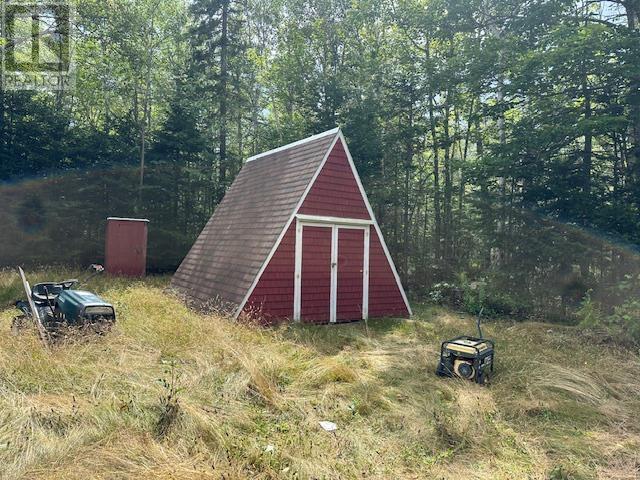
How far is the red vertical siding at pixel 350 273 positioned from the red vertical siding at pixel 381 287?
11.1 inches

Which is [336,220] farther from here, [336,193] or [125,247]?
[125,247]

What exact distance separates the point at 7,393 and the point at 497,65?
13.7 m

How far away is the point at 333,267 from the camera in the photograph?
8469 mm

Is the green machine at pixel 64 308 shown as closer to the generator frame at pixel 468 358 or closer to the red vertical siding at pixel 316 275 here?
the red vertical siding at pixel 316 275

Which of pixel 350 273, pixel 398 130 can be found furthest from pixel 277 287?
pixel 398 130

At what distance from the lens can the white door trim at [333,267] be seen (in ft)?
26.2

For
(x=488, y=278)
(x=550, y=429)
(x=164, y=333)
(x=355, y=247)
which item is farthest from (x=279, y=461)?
(x=488, y=278)

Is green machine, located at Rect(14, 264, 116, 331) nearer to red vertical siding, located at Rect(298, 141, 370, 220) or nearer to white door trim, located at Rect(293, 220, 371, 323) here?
white door trim, located at Rect(293, 220, 371, 323)

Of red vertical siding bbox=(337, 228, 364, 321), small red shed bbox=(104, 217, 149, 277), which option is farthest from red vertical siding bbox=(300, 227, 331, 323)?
small red shed bbox=(104, 217, 149, 277)

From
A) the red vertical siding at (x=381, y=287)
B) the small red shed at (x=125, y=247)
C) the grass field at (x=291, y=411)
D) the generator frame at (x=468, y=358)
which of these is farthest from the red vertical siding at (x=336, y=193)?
the small red shed at (x=125, y=247)

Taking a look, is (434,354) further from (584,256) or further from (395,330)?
(584,256)

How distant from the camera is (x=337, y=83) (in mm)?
17609

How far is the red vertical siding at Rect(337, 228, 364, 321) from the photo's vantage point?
856cm

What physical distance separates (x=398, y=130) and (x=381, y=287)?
933cm
